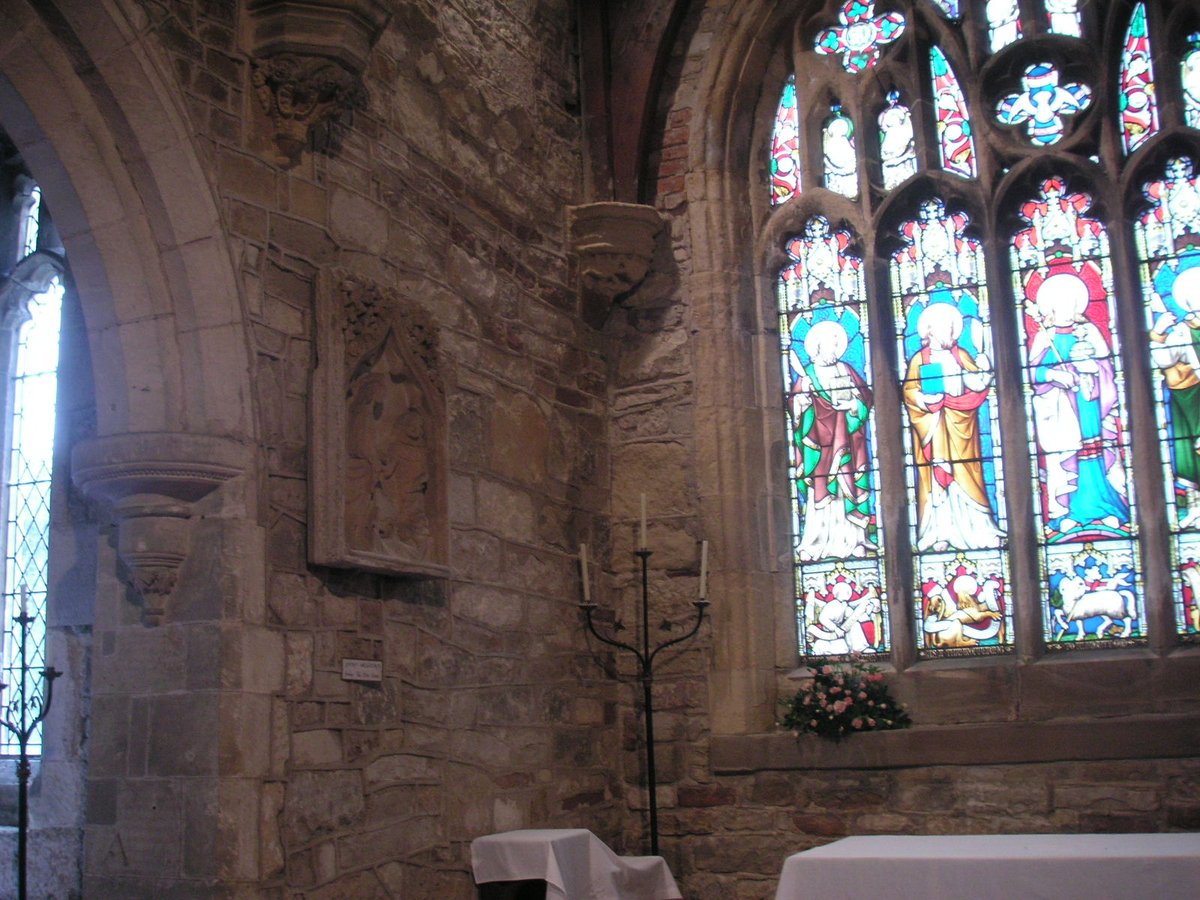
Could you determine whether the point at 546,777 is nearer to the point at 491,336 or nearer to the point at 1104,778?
the point at 491,336

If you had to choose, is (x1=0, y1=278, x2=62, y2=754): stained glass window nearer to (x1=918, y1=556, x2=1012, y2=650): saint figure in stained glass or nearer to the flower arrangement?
the flower arrangement

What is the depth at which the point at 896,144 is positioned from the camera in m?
7.00

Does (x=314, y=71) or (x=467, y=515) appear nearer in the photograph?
(x=314, y=71)

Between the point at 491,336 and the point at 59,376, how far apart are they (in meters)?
1.87

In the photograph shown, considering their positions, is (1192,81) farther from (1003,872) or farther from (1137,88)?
(1003,872)

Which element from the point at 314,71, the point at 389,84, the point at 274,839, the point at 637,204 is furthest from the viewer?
the point at 637,204

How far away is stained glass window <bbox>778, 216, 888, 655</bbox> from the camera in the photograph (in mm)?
6609

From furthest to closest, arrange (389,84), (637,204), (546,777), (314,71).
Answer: (637,204) < (546,777) < (389,84) < (314,71)

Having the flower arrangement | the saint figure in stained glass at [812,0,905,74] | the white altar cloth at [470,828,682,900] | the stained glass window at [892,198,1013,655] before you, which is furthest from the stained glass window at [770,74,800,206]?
the white altar cloth at [470,828,682,900]

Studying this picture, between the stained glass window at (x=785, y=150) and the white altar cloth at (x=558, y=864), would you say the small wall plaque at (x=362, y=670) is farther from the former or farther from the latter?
the stained glass window at (x=785, y=150)

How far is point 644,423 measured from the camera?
696cm

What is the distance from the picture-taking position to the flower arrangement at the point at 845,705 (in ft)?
20.5

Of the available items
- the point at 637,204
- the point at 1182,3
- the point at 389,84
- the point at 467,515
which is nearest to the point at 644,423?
the point at 637,204

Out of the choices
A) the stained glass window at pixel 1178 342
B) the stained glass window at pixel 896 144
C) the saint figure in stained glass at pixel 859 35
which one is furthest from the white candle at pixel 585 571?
the saint figure in stained glass at pixel 859 35
